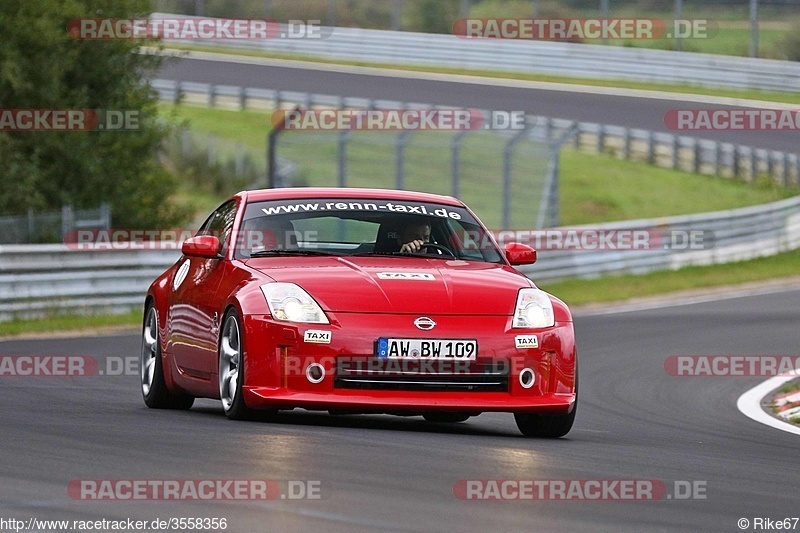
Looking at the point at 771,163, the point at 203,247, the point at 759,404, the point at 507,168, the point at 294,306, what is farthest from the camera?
the point at 771,163

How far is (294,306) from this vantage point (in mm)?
8703

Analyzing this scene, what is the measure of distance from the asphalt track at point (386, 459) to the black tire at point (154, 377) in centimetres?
17

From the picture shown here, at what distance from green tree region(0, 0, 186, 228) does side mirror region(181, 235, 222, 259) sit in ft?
48.2

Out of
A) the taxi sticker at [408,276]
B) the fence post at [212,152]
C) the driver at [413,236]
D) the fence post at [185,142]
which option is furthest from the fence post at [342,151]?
the taxi sticker at [408,276]

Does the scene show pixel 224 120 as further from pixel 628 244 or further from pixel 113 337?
pixel 113 337

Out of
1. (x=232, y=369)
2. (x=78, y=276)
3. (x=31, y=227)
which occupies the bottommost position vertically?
(x=78, y=276)

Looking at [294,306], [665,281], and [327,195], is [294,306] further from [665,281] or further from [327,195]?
[665,281]

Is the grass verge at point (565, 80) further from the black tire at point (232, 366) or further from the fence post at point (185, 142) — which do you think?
the black tire at point (232, 366)

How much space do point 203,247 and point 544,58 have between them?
36719 mm

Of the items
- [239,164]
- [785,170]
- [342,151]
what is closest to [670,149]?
[785,170]

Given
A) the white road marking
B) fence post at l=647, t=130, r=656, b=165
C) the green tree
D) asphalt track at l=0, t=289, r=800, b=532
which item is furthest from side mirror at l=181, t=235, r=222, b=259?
fence post at l=647, t=130, r=656, b=165

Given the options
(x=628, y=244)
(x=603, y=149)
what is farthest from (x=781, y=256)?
(x=603, y=149)

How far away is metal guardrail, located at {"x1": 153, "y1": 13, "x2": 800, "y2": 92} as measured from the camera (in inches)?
1671

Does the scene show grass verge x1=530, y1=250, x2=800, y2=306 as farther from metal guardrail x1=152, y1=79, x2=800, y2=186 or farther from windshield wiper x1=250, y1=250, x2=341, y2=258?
windshield wiper x1=250, y1=250, x2=341, y2=258
